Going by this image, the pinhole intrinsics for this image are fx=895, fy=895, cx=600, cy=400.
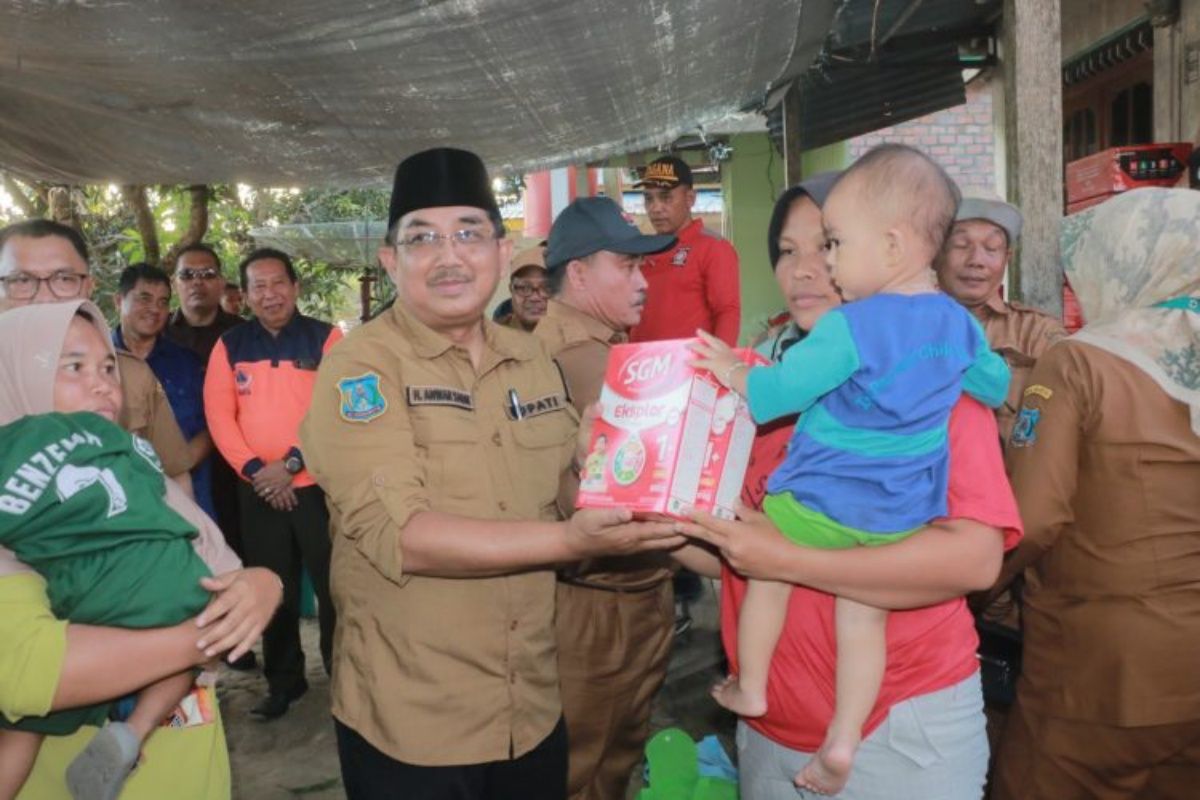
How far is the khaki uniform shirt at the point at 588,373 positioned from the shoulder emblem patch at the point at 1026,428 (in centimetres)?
94

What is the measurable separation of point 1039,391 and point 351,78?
11.7ft

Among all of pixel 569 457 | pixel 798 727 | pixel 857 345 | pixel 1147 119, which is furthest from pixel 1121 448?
pixel 1147 119

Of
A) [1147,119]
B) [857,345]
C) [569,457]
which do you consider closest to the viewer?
[857,345]

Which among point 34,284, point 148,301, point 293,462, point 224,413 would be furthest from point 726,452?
point 148,301

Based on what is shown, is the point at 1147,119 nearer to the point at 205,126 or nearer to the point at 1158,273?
the point at 1158,273

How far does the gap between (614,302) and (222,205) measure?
38.0 feet

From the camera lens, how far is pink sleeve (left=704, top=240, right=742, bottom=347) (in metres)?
5.50

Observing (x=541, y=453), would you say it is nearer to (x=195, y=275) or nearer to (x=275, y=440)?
(x=275, y=440)

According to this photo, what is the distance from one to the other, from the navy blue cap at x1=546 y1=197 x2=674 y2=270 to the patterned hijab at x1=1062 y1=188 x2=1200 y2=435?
1261 mm

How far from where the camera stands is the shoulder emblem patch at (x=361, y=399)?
186 centimetres

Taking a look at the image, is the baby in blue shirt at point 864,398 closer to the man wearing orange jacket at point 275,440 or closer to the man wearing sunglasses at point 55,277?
the man wearing sunglasses at point 55,277

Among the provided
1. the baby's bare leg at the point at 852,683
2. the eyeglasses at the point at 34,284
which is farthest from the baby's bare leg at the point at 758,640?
the eyeglasses at the point at 34,284

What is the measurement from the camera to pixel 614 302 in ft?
9.44

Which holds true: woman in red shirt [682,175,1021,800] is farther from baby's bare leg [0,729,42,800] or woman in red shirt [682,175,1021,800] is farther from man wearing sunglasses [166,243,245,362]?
man wearing sunglasses [166,243,245,362]
